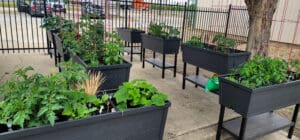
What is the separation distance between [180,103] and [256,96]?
5.15 ft

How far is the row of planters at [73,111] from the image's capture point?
1.41m

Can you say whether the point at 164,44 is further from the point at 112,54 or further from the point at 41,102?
the point at 41,102

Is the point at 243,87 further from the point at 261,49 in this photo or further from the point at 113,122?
the point at 261,49

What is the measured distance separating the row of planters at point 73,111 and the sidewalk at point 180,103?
3.65ft

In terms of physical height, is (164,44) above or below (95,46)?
below

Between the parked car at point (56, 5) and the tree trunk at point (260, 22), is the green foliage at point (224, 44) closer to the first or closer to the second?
the tree trunk at point (260, 22)

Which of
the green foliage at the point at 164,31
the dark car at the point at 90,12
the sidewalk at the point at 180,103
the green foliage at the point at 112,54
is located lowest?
the sidewalk at the point at 180,103

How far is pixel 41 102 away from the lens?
1.46 m

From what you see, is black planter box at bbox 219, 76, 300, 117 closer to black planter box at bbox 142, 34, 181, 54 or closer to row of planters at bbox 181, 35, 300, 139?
row of planters at bbox 181, 35, 300, 139

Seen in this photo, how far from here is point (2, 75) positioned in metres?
4.50

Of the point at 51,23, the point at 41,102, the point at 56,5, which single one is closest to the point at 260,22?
the point at 41,102

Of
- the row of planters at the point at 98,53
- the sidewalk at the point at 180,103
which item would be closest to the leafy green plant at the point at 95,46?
the row of planters at the point at 98,53

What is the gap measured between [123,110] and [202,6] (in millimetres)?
11763

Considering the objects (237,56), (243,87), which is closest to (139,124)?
(243,87)
